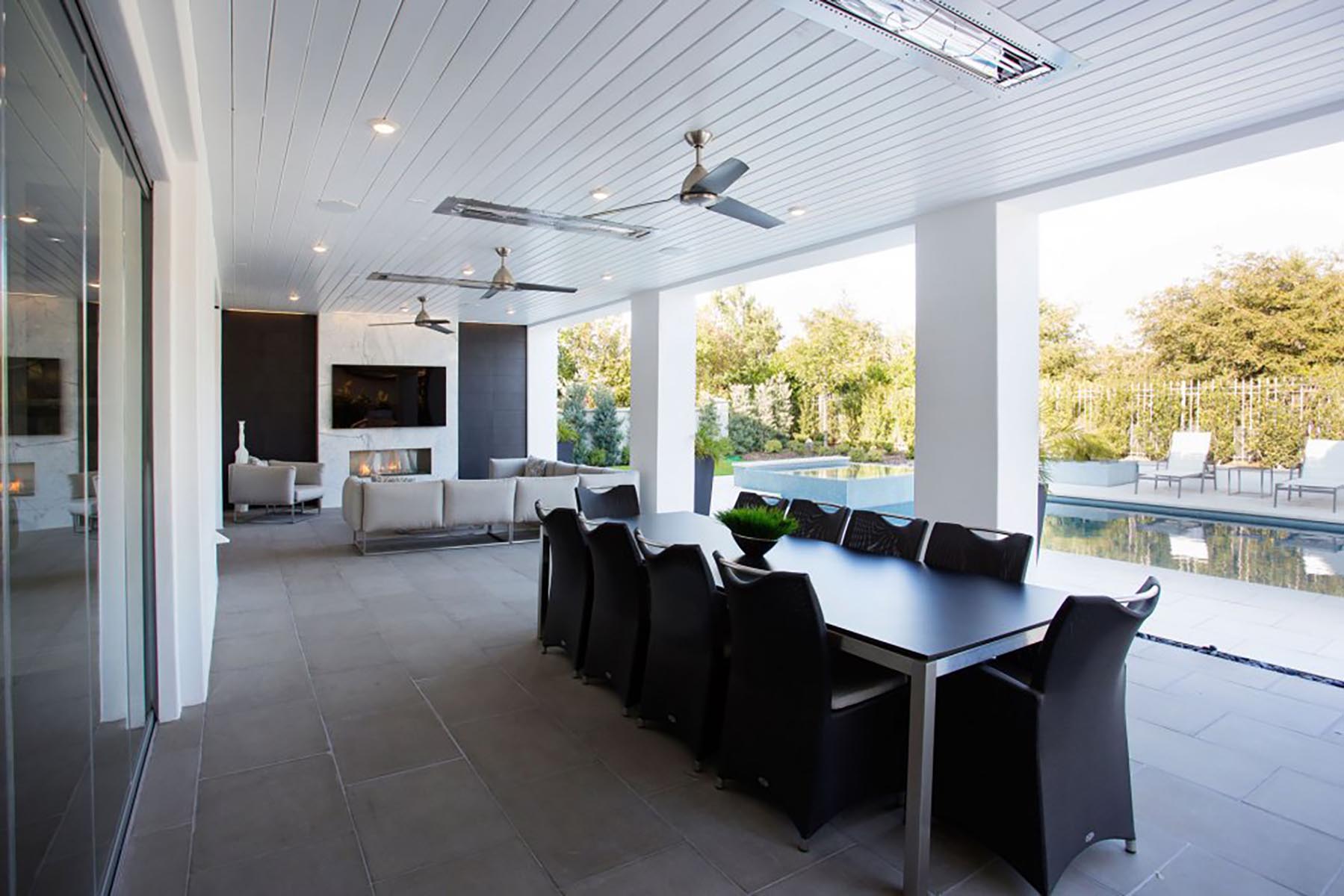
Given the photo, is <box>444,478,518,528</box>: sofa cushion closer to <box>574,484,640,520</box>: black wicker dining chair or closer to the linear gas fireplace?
<box>574,484,640,520</box>: black wicker dining chair

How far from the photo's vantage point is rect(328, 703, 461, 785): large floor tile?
2.78m

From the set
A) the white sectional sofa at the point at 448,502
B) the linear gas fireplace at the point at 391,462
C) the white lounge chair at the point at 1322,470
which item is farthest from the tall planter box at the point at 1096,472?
the linear gas fireplace at the point at 391,462

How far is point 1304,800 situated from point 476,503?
237 inches

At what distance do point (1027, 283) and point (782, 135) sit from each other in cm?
220

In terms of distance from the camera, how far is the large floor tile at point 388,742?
109 inches

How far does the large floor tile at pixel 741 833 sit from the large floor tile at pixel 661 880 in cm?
4

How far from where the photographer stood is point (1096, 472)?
11.2m

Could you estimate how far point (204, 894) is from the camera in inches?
79.5

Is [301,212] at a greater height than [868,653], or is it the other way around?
[301,212]

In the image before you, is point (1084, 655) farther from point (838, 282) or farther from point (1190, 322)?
point (838, 282)

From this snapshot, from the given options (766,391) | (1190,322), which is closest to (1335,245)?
(1190,322)

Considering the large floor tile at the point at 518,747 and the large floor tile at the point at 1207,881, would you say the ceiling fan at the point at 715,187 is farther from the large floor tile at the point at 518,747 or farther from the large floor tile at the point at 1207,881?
the large floor tile at the point at 1207,881

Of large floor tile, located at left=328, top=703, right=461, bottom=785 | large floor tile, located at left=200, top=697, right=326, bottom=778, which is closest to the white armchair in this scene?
large floor tile, located at left=200, top=697, right=326, bottom=778

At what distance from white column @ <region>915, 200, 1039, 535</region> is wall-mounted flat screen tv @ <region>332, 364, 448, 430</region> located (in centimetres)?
843
